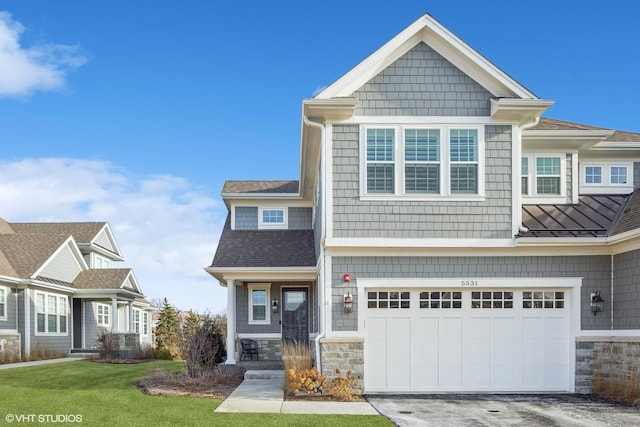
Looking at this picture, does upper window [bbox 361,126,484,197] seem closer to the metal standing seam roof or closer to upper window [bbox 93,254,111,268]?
the metal standing seam roof

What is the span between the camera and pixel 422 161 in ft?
37.7

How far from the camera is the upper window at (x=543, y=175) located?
1299 cm

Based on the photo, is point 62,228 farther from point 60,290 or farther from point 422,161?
point 422,161

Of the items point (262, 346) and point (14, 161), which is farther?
point (14, 161)

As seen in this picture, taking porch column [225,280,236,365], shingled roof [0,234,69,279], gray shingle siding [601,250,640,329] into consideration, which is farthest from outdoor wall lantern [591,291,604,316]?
shingled roof [0,234,69,279]

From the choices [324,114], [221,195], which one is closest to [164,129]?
[221,195]

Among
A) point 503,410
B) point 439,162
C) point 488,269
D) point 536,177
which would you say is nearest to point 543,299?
point 488,269

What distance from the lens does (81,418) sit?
28.3 feet

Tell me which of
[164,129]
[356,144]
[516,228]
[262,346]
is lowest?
[262,346]

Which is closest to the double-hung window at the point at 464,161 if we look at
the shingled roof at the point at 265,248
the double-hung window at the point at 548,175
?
the double-hung window at the point at 548,175

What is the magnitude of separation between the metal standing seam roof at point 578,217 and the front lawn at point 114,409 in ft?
18.2

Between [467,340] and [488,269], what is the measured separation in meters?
1.52

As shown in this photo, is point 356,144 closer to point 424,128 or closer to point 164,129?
point 424,128

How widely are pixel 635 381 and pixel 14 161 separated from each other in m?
19.1
